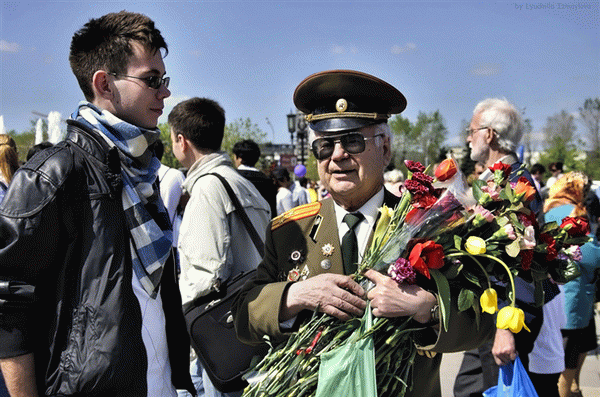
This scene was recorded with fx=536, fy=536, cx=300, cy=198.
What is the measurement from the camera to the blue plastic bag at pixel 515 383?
2666mm

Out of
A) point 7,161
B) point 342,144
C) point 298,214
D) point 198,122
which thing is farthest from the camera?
point 7,161

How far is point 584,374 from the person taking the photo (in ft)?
18.7

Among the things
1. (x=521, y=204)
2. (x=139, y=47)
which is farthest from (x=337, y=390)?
(x=139, y=47)

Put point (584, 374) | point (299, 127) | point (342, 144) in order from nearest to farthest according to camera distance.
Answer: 1. point (342, 144)
2. point (584, 374)
3. point (299, 127)

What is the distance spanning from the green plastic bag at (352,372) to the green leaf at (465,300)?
32cm

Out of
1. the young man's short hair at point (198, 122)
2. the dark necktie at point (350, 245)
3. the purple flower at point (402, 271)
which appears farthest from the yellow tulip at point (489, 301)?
the young man's short hair at point (198, 122)

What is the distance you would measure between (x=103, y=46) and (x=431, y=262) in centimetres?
145

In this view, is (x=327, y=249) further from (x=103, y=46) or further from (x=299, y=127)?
(x=299, y=127)

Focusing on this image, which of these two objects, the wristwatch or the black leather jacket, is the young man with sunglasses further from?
the wristwatch

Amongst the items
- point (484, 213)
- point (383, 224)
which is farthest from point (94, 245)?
point (484, 213)

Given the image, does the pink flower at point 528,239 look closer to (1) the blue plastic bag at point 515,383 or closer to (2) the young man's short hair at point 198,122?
(1) the blue plastic bag at point 515,383

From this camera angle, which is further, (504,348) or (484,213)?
(504,348)

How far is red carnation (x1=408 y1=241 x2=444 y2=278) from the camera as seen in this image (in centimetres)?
177

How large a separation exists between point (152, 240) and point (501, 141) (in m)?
2.79
